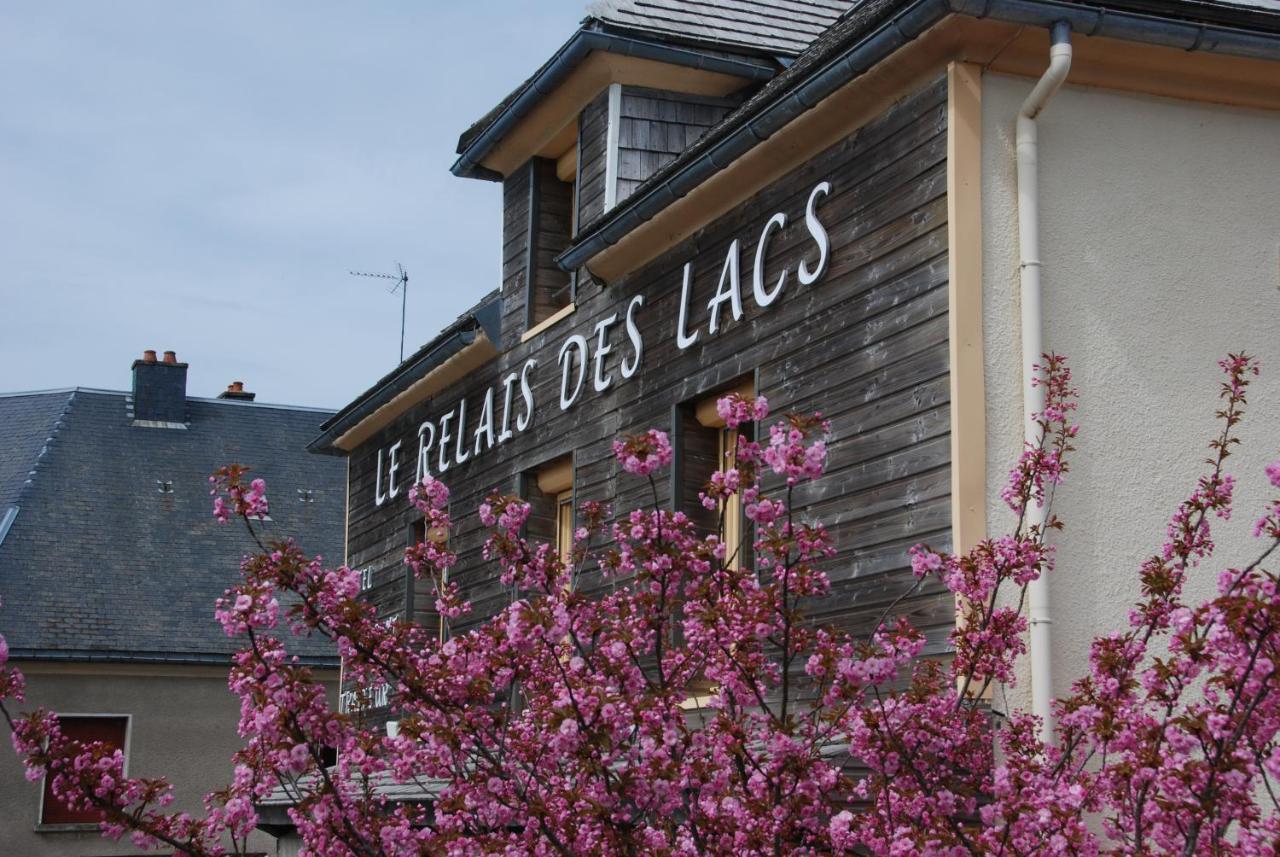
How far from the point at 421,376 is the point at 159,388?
14.0 meters

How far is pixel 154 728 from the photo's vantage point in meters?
21.8

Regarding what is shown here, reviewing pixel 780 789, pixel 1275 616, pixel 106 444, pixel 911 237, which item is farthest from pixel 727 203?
pixel 106 444

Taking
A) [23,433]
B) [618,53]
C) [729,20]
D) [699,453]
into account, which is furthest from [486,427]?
[23,433]

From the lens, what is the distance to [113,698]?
21.7 metres

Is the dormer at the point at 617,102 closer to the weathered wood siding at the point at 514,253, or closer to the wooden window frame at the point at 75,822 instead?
the weathered wood siding at the point at 514,253

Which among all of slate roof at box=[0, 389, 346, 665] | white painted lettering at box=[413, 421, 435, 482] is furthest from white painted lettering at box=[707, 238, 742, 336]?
slate roof at box=[0, 389, 346, 665]

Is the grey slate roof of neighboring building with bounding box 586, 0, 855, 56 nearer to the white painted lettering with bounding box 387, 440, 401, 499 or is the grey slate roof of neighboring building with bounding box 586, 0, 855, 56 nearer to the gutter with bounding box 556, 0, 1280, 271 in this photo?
the gutter with bounding box 556, 0, 1280, 271

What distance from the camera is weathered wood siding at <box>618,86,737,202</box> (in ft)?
39.4

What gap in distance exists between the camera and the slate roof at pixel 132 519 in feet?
72.2

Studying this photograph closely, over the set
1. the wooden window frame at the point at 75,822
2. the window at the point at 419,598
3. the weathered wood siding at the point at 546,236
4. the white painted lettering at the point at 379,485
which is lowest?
the wooden window frame at the point at 75,822

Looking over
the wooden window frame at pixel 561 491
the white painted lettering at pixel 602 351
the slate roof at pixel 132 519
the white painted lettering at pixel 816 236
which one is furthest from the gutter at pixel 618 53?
the slate roof at pixel 132 519

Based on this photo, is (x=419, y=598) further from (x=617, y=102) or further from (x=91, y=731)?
(x=91, y=731)

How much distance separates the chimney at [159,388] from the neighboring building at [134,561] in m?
0.02

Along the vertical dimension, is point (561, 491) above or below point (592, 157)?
below
